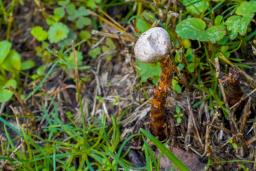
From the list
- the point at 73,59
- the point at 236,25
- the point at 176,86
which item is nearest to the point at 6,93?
the point at 73,59

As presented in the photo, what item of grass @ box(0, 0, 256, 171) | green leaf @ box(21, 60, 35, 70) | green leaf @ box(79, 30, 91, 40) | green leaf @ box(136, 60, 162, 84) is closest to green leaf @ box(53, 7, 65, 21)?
grass @ box(0, 0, 256, 171)

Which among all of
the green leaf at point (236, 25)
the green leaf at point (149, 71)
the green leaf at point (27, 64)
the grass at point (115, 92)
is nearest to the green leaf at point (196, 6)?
the grass at point (115, 92)

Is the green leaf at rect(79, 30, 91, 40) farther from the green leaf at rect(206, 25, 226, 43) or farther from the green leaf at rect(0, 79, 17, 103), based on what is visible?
the green leaf at rect(206, 25, 226, 43)

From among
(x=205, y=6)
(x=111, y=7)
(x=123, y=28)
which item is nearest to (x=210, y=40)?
(x=205, y=6)

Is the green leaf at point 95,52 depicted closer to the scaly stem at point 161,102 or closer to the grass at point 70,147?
the grass at point 70,147

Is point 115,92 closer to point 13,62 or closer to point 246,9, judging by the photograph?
point 13,62

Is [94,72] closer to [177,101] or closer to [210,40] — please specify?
[177,101]
